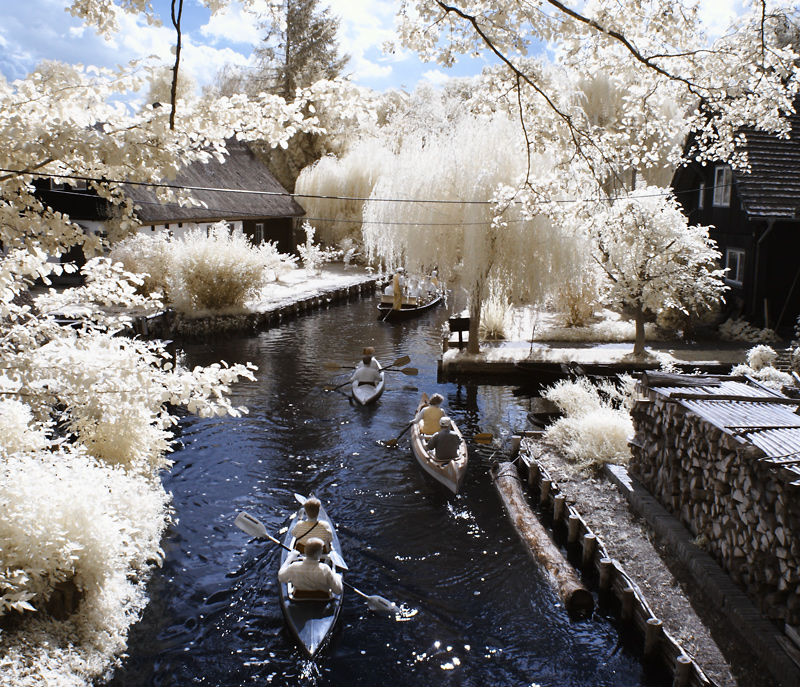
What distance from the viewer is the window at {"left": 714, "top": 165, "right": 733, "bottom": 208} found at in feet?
65.3

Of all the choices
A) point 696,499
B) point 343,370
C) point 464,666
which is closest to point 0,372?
point 464,666

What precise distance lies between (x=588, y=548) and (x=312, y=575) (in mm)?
3390

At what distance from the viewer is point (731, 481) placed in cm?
713

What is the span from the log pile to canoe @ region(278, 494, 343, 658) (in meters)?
4.28

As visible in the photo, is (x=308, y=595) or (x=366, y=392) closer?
(x=308, y=595)

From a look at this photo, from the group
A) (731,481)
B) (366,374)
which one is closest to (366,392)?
(366,374)

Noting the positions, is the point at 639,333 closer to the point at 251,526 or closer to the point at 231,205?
the point at 251,526

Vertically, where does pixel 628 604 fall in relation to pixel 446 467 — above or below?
below

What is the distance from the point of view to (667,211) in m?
16.3

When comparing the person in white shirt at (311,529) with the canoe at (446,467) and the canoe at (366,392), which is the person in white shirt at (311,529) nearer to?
the canoe at (446,467)

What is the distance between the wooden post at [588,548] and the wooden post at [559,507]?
→ 98 cm

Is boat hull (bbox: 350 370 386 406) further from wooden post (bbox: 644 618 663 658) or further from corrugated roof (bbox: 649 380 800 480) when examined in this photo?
wooden post (bbox: 644 618 663 658)

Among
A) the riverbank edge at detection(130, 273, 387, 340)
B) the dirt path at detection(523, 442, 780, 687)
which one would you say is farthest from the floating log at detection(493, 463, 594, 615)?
the riverbank edge at detection(130, 273, 387, 340)

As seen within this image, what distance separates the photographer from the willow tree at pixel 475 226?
16.4 m
